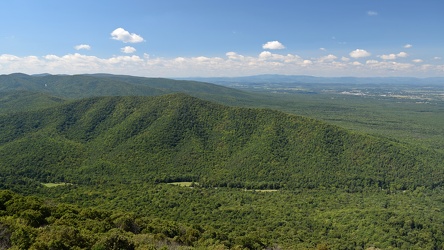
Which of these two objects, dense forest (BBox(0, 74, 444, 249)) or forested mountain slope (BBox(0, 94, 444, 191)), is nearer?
dense forest (BBox(0, 74, 444, 249))

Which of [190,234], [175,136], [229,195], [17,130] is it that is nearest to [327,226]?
[229,195]

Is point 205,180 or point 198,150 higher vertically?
point 198,150

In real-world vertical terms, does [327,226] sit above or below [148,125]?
below

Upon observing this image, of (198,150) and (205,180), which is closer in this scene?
(205,180)

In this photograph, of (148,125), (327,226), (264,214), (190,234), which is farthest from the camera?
(148,125)

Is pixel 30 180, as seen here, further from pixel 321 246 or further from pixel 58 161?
pixel 321 246
